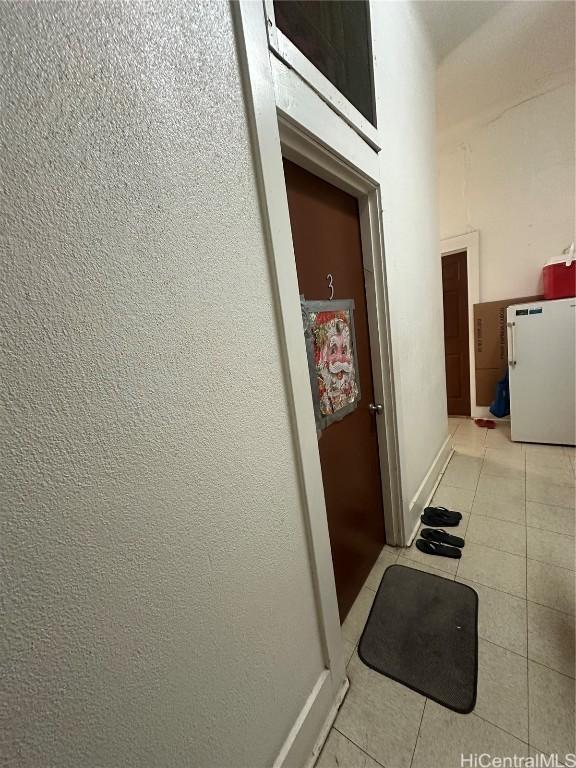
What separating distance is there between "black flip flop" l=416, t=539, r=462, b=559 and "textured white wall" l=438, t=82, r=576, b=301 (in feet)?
9.19

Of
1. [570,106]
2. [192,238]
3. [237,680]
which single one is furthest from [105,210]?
[570,106]

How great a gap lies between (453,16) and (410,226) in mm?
1568

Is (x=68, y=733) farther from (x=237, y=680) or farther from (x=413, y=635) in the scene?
(x=413, y=635)

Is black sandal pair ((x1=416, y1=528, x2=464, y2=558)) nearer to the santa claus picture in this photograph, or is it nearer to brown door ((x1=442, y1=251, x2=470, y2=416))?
the santa claus picture

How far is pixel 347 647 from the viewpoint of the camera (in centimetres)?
124

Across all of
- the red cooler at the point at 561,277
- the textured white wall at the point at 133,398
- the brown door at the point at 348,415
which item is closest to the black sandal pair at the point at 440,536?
the brown door at the point at 348,415

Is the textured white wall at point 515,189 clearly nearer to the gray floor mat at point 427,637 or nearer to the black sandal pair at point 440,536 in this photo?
the black sandal pair at point 440,536

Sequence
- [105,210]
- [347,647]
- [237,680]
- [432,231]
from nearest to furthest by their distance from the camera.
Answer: [105,210], [237,680], [347,647], [432,231]

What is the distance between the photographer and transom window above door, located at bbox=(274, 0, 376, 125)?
1.16m

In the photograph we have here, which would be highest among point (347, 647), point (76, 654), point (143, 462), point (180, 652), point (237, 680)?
point (143, 462)

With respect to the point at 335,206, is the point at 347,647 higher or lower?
lower

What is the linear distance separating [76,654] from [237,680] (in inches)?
17.9

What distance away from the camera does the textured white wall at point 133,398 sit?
406 mm

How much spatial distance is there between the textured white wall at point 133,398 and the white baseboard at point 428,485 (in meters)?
1.36
